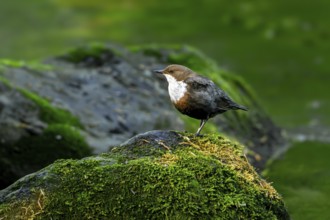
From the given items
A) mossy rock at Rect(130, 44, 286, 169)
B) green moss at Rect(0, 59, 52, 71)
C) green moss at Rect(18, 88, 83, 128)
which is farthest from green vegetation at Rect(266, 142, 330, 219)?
green moss at Rect(0, 59, 52, 71)

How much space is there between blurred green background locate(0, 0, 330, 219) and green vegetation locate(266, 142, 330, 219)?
2.89 feet

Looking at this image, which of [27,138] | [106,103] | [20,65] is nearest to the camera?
[27,138]

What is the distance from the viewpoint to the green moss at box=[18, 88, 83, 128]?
322 inches

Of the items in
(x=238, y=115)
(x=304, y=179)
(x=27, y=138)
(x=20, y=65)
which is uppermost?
(x=238, y=115)

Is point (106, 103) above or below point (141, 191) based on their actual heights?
above

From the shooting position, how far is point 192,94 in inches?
220

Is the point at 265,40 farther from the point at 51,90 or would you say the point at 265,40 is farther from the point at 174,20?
the point at 51,90

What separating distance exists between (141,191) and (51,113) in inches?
153

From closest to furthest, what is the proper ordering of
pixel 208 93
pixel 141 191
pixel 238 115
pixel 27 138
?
pixel 141 191, pixel 208 93, pixel 27 138, pixel 238 115

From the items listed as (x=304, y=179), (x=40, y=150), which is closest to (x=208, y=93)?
(x=40, y=150)

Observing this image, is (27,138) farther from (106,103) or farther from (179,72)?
(179,72)

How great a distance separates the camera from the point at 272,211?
4898mm

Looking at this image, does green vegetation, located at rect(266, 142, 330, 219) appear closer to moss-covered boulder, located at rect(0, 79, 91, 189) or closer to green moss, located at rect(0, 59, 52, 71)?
moss-covered boulder, located at rect(0, 79, 91, 189)

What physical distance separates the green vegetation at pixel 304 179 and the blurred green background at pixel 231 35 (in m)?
0.88
